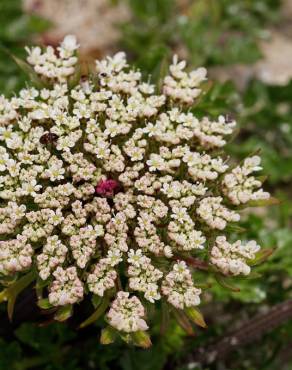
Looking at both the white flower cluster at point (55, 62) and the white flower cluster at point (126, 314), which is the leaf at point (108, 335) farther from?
the white flower cluster at point (55, 62)

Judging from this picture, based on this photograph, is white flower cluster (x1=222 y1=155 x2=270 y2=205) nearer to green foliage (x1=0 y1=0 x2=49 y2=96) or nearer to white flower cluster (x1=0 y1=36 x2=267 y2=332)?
white flower cluster (x1=0 y1=36 x2=267 y2=332)

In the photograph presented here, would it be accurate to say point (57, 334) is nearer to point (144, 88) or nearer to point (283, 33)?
point (144, 88)

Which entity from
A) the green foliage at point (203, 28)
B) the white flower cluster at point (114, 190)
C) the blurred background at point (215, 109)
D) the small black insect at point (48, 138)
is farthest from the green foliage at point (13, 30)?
the small black insect at point (48, 138)

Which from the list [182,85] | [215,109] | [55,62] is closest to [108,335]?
[182,85]

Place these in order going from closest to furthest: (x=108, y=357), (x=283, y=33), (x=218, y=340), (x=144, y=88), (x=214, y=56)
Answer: (x=144, y=88)
(x=108, y=357)
(x=218, y=340)
(x=214, y=56)
(x=283, y=33)

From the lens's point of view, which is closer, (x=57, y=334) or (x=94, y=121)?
(x=94, y=121)

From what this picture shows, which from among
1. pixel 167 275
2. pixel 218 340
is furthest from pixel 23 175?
A: pixel 218 340
